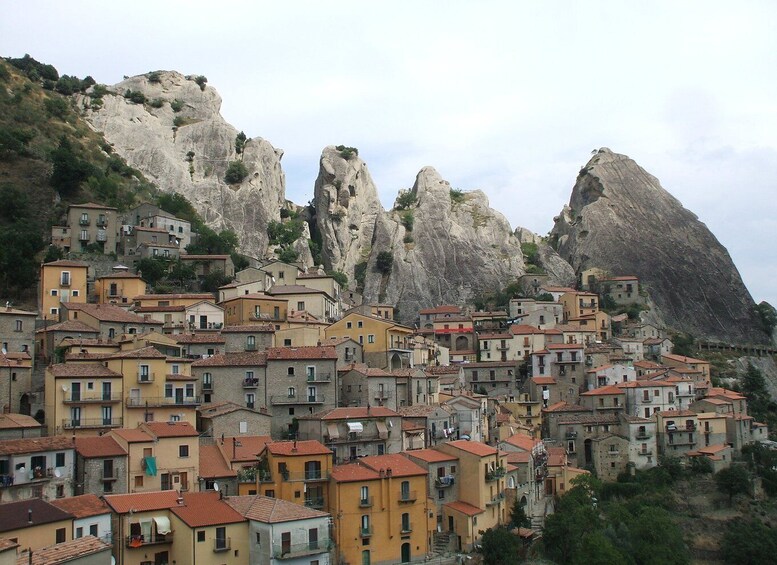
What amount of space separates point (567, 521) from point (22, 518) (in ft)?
102

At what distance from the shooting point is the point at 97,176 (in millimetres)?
93750

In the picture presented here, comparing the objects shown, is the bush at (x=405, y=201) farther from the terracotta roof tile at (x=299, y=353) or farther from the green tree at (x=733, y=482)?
the terracotta roof tile at (x=299, y=353)

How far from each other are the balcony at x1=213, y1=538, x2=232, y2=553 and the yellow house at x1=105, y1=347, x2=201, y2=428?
443 inches

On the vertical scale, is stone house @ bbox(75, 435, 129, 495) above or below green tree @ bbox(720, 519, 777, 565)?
above

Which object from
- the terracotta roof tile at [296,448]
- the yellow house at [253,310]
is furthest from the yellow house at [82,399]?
the yellow house at [253,310]

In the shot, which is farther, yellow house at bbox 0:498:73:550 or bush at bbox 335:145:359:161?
bush at bbox 335:145:359:161

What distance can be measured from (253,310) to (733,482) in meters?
38.1

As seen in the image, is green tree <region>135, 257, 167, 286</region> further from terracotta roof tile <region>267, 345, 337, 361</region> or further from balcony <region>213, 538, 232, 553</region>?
balcony <region>213, 538, 232, 553</region>

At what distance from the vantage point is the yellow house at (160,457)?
4444cm

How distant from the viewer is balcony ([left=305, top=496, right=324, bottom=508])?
1848 inches

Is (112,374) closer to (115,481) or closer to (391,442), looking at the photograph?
(115,481)

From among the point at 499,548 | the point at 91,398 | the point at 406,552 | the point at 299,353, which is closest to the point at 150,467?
the point at 91,398

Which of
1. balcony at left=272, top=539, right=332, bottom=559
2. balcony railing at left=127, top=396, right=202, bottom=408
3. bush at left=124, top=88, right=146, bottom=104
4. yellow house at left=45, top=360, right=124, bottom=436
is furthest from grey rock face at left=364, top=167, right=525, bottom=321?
balcony at left=272, top=539, right=332, bottom=559

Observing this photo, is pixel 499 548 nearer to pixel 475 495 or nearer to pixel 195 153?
pixel 475 495
